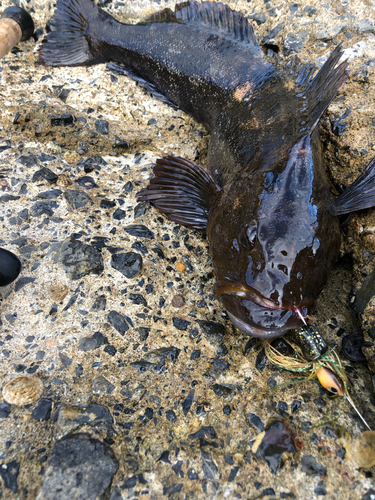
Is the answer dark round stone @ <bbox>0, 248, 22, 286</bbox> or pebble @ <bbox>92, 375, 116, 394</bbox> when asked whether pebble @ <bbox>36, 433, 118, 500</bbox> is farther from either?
dark round stone @ <bbox>0, 248, 22, 286</bbox>

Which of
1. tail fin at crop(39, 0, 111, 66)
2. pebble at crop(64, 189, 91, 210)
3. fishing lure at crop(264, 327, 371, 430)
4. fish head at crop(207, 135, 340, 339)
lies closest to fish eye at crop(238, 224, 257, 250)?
fish head at crop(207, 135, 340, 339)

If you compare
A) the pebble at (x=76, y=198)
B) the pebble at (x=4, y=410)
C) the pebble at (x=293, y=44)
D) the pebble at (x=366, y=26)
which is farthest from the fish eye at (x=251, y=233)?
the pebble at (x=366, y=26)

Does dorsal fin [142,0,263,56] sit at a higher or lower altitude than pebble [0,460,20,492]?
higher

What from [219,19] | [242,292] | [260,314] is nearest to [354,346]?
[260,314]

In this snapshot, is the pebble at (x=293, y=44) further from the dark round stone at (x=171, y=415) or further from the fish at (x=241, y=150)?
the dark round stone at (x=171, y=415)

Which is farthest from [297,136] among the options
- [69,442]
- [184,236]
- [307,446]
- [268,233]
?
[69,442]

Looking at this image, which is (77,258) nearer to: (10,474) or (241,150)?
(10,474)
